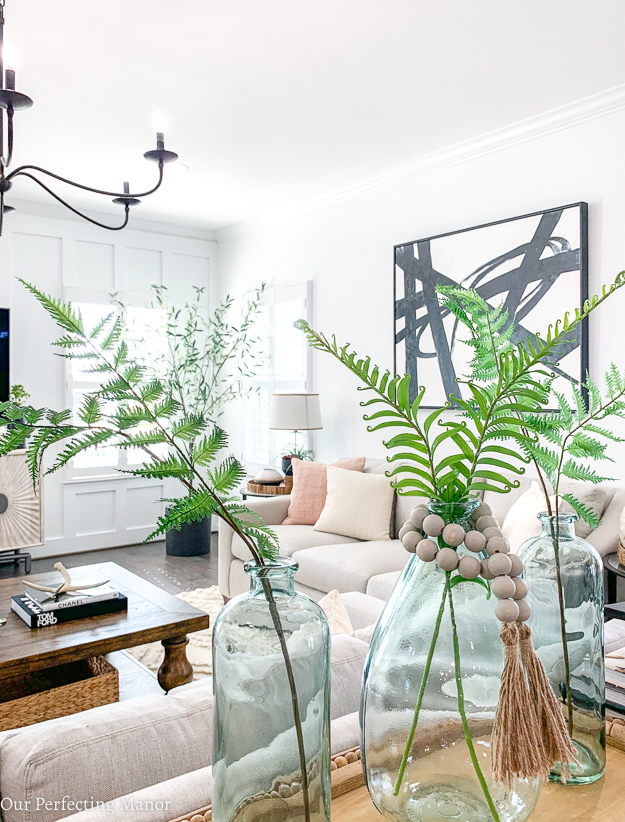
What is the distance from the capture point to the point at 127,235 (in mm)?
5527

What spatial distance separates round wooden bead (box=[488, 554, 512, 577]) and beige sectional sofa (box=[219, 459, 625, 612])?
1.53 metres

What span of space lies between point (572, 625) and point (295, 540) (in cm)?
289

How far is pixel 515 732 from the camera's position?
590 mm

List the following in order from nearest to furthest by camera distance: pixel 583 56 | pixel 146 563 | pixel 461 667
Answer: pixel 461 667
pixel 583 56
pixel 146 563

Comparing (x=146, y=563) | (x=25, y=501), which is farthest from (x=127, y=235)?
(x=146, y=563)

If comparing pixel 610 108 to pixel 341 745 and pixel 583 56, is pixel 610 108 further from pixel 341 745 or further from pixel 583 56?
pixel 341 745

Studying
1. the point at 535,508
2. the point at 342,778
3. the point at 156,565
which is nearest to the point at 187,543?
the point at 156,565

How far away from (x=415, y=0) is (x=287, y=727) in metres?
2.52

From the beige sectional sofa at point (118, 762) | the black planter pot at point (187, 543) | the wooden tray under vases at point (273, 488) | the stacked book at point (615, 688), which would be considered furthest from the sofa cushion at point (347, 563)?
the beige sectional sofa at point (118, 762)

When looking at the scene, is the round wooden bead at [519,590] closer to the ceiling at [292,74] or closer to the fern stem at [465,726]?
the fern stem at [465,726]

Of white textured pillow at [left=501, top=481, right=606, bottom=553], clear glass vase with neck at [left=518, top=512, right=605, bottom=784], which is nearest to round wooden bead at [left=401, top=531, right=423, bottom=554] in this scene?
clear glass vase with neck at [left=518, top=512, right=605, bottom=784]

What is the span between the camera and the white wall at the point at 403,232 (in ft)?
10.5

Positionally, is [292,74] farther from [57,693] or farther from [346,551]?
[57,693]

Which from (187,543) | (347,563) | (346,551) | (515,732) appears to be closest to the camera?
(515,732)
